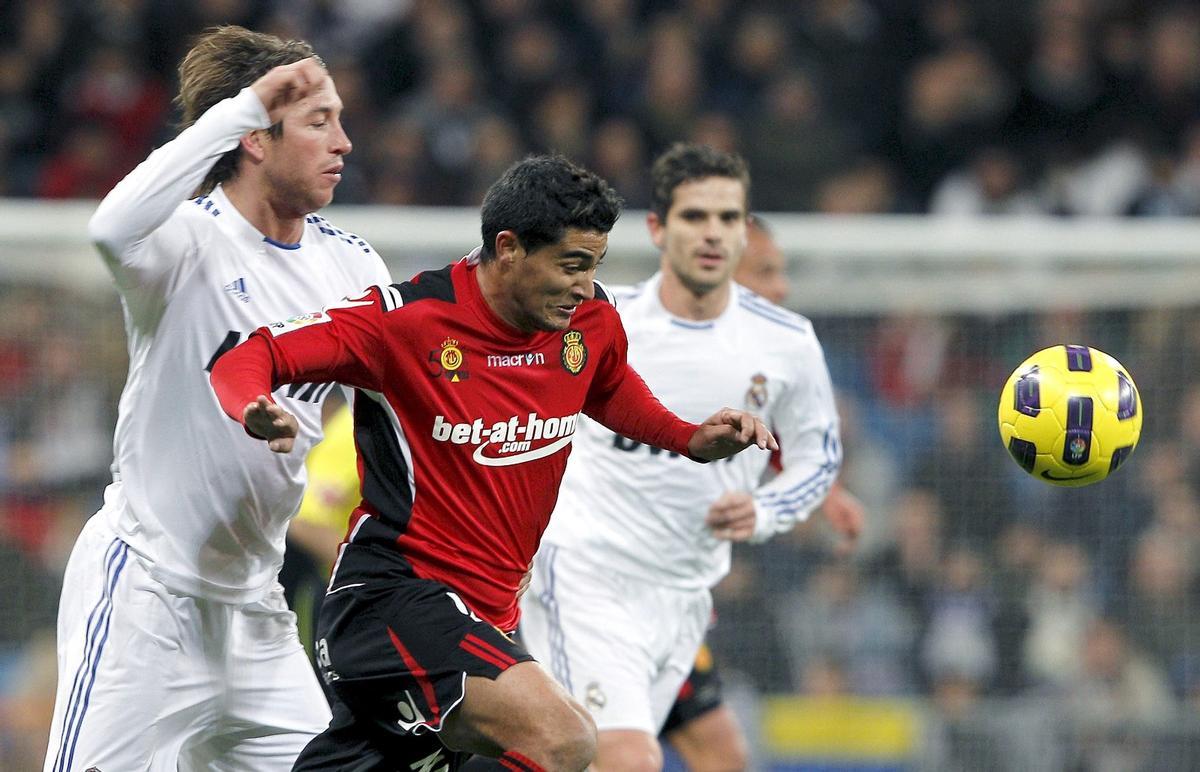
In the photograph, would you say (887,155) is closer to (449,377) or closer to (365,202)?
(365,202)

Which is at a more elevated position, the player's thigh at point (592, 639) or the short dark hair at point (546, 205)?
the short dark hair at point (546, 205)

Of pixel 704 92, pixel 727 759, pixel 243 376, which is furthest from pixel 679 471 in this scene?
pixel 704 92

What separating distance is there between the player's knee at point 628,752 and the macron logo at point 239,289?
2.05 m

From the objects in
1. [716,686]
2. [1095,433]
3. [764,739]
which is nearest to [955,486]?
[764,739]

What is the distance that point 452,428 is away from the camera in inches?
156

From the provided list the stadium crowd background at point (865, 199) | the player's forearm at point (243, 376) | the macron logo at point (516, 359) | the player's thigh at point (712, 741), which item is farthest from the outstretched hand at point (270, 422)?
the stadium crowd background at point (865, 199)

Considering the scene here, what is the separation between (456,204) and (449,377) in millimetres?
6776

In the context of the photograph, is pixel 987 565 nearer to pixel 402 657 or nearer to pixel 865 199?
pixel 865 199

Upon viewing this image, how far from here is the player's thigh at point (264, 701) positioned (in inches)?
170

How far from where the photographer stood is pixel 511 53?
11430 millimetres

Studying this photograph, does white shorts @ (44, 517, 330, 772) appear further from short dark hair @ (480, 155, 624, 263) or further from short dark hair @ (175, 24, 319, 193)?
short dark hair @ (480, 155, 624, 263)

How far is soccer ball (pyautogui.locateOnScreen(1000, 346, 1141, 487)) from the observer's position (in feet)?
15.9

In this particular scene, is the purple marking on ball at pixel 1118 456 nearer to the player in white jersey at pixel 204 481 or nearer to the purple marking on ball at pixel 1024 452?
the purple marking on ball at pixel 1024 452

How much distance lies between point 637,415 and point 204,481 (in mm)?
1115
